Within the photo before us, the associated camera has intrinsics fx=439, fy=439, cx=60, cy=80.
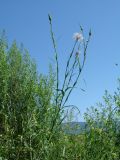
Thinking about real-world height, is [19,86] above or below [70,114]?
above

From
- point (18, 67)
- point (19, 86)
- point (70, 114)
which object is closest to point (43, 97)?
point (70, 114)

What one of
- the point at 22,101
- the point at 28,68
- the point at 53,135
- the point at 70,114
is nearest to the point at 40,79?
the point at 22,101

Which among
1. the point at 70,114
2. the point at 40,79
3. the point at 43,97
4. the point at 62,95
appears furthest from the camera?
the point at 40,79

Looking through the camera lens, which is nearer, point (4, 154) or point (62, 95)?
point (62, 95)

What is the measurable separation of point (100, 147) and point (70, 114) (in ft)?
2.36

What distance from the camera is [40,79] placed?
24.8 ft

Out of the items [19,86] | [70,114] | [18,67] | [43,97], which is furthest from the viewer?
[18,67]

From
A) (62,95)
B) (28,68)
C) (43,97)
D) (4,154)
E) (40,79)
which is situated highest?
(28,68)

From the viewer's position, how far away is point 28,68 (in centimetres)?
865

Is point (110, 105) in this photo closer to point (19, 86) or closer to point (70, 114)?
point (19, 86)

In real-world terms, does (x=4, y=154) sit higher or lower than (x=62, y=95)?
lower

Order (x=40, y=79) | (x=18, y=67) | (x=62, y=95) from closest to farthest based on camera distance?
(x=62, y=95)
(x=40, y=79)
(x=18, y=67)

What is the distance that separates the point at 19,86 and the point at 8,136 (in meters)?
2.62

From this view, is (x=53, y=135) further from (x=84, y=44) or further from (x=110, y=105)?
(x=110, y=105)
